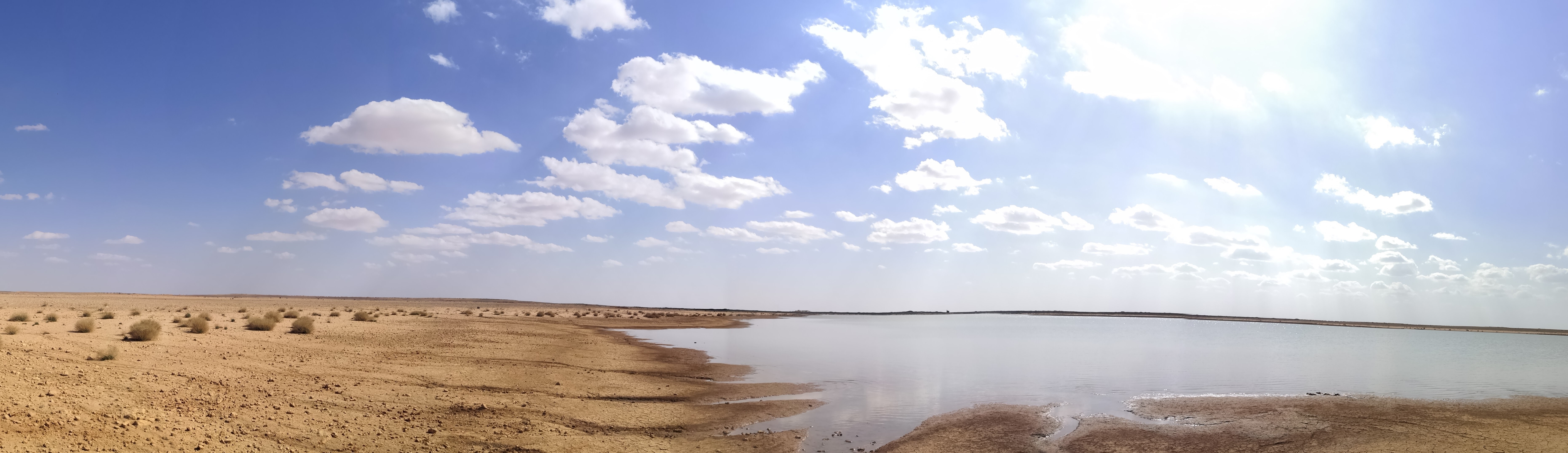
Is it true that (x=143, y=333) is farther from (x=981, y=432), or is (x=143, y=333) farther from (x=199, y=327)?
(x=981, y=432)

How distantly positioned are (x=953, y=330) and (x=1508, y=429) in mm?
59932

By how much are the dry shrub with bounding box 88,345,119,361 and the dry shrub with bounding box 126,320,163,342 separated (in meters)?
5.43

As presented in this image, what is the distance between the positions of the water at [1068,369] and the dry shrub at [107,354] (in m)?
12.2

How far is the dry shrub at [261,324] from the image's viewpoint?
2636cm

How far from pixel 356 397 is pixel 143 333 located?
1093 centimetres

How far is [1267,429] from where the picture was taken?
522 inches

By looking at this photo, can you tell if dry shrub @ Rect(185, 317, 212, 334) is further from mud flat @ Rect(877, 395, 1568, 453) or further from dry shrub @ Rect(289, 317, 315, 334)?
mud flat @ Rect(877, 395, 1568, 453)

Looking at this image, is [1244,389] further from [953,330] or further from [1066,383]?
[953,330]

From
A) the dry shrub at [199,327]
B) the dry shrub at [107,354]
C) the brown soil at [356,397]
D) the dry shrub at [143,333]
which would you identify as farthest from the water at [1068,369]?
the dry shrub at [199,327]

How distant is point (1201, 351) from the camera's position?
3900 centimetres

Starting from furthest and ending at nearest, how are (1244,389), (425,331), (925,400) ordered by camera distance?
(425,331)
(1244,389)
(925,400)

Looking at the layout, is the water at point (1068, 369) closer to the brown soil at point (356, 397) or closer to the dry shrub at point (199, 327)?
the brown soil at point (356, 397)

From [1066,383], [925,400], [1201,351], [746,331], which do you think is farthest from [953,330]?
[925,400]

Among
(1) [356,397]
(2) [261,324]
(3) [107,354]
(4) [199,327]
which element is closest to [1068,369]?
(1) [356,397]
